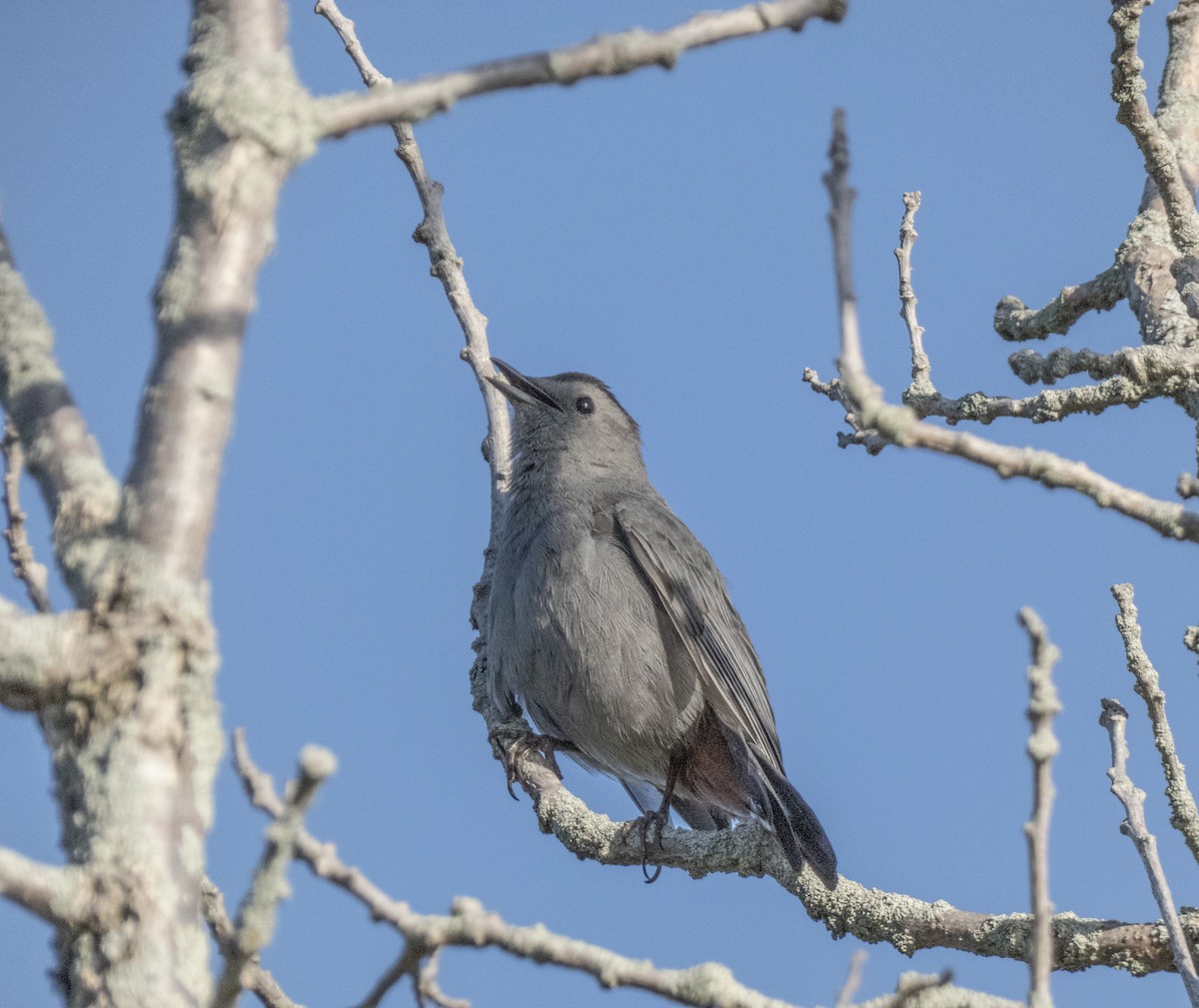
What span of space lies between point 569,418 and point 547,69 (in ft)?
15.7

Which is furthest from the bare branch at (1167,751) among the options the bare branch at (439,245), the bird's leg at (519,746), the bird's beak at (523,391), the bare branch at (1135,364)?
the bird's beak at (523,391)

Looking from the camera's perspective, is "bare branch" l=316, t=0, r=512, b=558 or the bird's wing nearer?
"bare branch" l=316, t=0, r=512, b=558

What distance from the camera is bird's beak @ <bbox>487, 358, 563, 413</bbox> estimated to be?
6820 millimetres

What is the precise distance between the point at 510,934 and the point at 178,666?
731mm

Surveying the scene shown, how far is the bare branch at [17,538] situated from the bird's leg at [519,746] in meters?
2.97

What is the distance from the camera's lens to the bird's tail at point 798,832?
4.36 m

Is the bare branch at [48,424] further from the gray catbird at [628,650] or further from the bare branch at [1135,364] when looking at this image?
the gray catbird at [628,650]

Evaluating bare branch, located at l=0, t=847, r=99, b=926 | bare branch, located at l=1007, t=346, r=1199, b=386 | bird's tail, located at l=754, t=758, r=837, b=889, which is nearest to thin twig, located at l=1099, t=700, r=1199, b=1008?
bare branch, located at l=1007, t=346, r=1199, b=386

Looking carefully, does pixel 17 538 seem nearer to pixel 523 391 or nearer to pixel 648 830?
pixel 648 830

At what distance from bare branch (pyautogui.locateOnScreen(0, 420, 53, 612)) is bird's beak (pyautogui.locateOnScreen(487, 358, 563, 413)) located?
12.1 feet

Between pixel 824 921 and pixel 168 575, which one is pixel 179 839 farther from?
pixel 824 921

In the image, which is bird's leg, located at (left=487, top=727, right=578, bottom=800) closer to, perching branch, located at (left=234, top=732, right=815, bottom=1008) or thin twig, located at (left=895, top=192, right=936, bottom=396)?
thin twig, located at (left=895, top=192, right=936, bottom=396)

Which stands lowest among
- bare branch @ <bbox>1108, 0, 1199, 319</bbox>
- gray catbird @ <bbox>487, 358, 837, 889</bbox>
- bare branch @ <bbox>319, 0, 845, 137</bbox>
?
bare branch @ <bbox>319, 0, 845, 137</bbox>

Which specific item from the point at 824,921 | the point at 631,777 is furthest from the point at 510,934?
the point at 631,777
